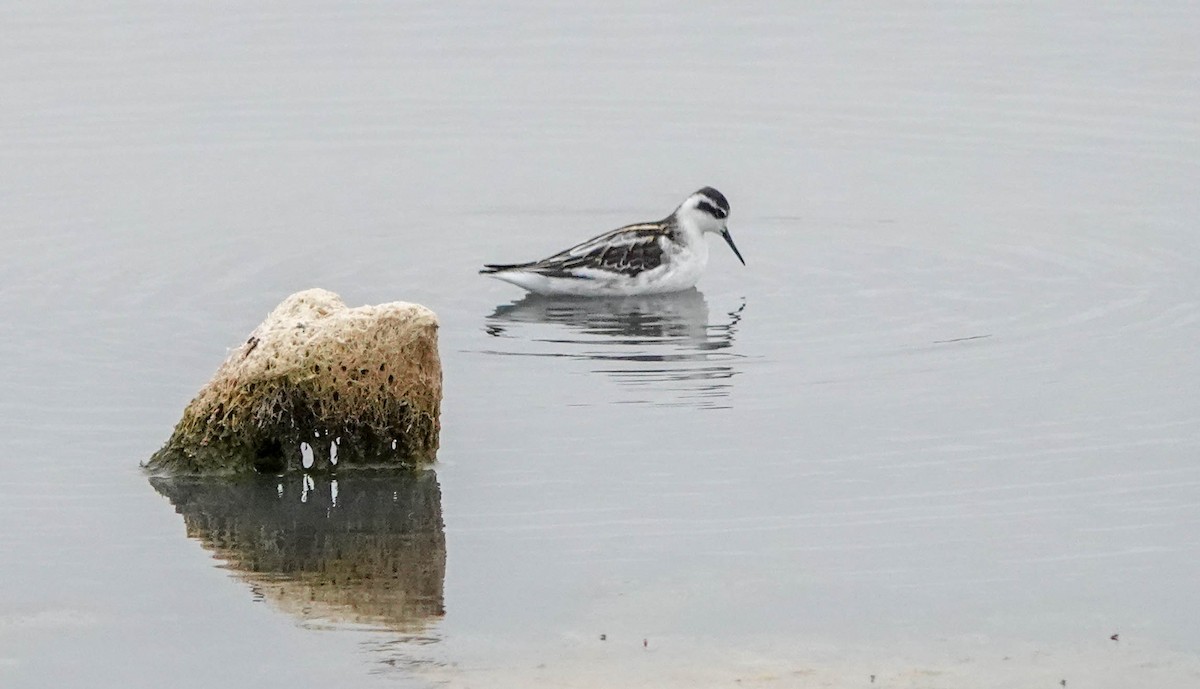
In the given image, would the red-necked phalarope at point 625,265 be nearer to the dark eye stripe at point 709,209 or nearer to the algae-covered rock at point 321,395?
the dark eye stripe at point 709,209

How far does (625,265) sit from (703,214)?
3.47 ft

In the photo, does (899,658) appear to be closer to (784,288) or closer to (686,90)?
(784,288)

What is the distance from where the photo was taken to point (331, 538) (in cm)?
1091

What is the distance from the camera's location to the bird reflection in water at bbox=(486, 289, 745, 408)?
14391mm

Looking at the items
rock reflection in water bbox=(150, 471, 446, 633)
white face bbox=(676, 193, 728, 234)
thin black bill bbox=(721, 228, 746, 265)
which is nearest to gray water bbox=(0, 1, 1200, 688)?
rock reflection in water bbox=(150, 471, 446, 633)

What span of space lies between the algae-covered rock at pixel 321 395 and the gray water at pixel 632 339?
0.81 ft

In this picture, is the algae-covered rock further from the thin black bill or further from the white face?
the white face

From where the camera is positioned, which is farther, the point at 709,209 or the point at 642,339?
the point at 709,209

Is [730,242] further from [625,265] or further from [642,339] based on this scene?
[642,339]

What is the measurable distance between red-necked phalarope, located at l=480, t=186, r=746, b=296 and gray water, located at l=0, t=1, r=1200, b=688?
0.26 meters

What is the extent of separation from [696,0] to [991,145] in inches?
271

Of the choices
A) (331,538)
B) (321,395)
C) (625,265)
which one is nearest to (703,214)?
(625,265)

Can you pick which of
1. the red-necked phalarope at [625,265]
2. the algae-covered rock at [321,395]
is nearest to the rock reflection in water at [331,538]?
the algae-covered rock at [321,395]

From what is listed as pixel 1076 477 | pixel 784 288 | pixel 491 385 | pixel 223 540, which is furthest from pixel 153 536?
pixel 784 288
